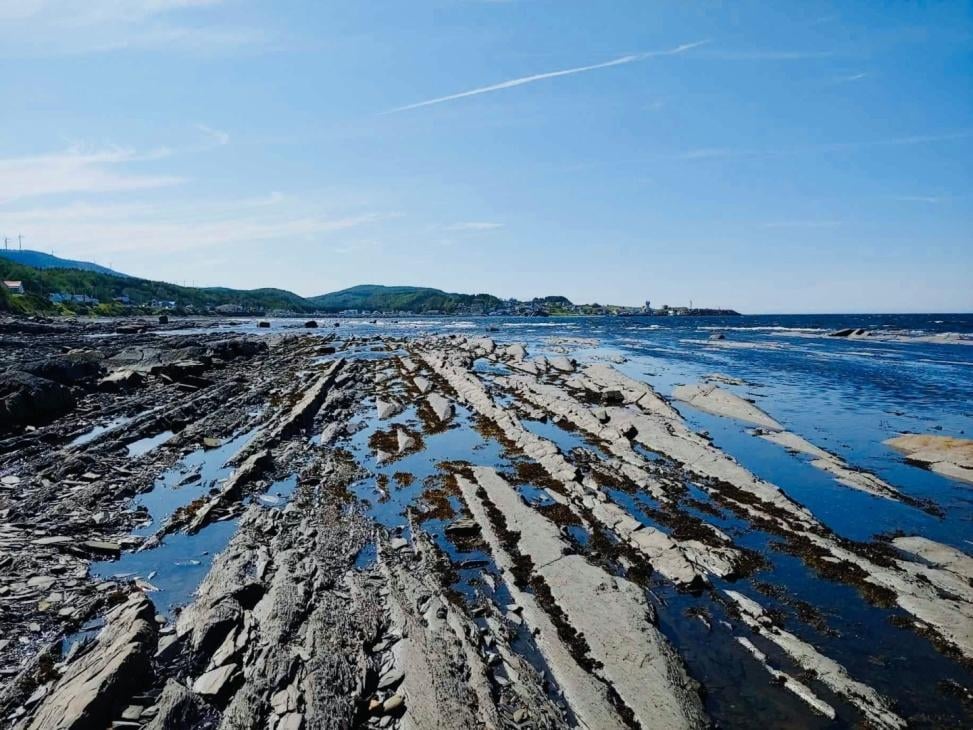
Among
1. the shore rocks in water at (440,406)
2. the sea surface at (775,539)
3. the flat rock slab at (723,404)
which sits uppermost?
the flat rock slab at (723,404)

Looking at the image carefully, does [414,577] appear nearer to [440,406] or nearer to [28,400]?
[440,406]

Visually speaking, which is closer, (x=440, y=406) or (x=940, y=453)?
(x=940, y=453)

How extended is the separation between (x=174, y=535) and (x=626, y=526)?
43.6 feet

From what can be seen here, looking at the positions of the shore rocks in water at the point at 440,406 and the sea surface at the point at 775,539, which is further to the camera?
the shore rocks in water at the point at 440,406

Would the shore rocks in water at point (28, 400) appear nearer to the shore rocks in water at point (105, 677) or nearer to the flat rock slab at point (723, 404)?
the shore rocks in water at point (105, 677)

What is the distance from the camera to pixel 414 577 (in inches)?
458

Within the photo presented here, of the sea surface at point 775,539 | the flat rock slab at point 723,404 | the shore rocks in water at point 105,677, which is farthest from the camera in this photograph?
the flat rock slab at point 723,404

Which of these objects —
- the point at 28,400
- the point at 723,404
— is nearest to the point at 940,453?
the point at 723,404

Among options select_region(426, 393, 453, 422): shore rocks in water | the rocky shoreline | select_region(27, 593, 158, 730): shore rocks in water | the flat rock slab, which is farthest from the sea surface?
select_region(27, 593, 158, 730): shore rocks in water

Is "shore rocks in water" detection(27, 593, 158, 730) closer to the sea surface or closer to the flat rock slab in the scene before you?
the sea surface

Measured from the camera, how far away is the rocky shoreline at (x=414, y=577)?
796 centimetres

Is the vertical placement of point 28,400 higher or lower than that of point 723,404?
higher

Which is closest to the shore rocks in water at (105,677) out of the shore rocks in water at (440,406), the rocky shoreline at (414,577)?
the rocky shoreline at (414,577)

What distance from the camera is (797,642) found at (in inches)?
377
